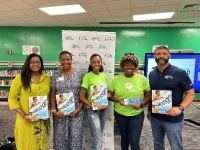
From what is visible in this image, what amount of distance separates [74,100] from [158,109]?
1.04 metres

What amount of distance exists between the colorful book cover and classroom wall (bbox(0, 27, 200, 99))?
679cm

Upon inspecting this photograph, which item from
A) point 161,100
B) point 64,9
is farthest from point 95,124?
point 64,9

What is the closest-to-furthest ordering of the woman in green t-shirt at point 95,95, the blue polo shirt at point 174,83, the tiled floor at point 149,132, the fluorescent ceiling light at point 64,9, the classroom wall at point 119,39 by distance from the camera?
1. the blue polo shirt at point 174,83
2. the woman in green t-shirt at point 95,95
3. the tiled floor at point 149,132
4. the fluorescent ceiling light at point 64,9
5. the classroom wall at point 119,39

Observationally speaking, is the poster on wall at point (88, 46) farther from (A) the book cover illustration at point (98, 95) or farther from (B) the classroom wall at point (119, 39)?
(B) the classroom wall at point (119, 39)

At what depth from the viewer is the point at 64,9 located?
6.05m

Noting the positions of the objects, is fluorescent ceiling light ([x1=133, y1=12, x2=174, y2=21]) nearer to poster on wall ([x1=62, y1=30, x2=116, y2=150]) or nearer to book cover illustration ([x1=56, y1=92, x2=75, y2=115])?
poster on wall ([x1=62, y1=30, x2=116, y2=150])

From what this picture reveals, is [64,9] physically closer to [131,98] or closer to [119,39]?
[119,39]

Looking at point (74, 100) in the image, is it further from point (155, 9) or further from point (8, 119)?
point (155, 9)

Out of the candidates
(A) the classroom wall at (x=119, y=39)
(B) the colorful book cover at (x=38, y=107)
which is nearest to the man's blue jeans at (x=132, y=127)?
(B) the colorful book cover at (x=38, y=107)

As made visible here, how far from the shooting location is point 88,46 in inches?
124

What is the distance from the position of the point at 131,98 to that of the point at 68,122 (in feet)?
2.85

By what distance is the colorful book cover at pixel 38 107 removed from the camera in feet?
7.72

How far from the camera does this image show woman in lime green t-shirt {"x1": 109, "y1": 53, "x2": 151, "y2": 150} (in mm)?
2521

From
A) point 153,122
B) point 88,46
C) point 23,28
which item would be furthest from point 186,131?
point 23,28
